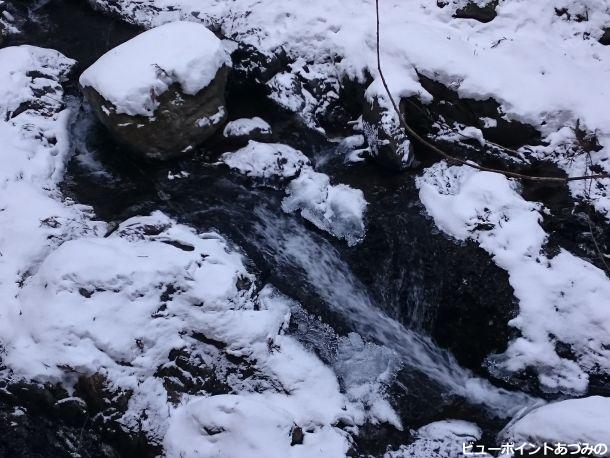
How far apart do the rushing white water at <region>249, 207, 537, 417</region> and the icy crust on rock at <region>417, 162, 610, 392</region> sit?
28 cm

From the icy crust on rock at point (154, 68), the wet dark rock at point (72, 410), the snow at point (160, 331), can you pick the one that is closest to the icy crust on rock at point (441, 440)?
the snow at point (160, 331)

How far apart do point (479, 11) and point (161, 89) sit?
3941 mm

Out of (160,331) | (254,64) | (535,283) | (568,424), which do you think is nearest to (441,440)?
(568,424)

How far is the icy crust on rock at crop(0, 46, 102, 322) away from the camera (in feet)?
14.8

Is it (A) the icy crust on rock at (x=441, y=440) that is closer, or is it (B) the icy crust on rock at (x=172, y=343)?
(B) the icy crust on rock at (x=172, y=343)

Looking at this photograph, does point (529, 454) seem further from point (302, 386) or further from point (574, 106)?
point (574, 106)

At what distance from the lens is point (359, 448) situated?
13.2 ft

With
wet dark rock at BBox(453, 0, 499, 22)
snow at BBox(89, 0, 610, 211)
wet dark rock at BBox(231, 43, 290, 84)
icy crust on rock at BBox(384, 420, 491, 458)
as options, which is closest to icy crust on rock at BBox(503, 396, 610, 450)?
icy crust on rock at BBox(384, 420, 491, 458)

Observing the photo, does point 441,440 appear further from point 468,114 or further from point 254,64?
point 254,64

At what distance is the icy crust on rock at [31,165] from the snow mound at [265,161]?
167cm

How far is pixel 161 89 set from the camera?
506 centimetres

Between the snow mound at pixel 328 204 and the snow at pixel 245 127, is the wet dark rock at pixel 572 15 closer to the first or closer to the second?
the snow mound at pixel 328 204

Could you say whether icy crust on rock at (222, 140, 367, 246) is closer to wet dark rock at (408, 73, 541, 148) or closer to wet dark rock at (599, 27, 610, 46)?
wet dark rock at (408, 73, 541, 148)

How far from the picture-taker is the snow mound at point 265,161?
18.5 feet
